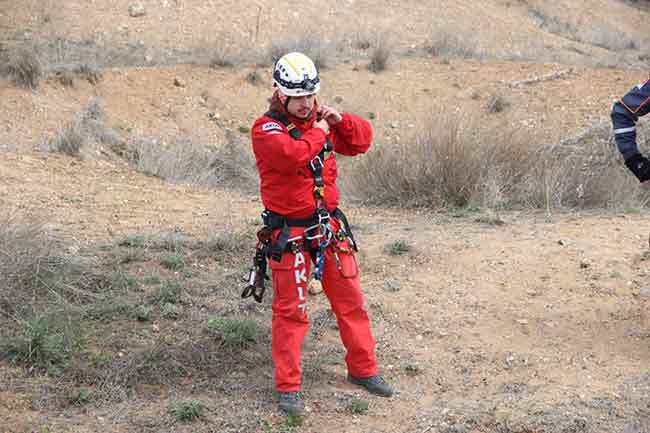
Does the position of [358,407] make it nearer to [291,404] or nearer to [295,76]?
[291,404]

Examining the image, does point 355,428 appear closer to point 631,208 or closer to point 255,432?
point 255,432

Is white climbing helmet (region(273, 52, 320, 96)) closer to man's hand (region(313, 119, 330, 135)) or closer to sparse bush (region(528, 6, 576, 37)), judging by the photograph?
man's hand (region(313, 119, 330, 135))

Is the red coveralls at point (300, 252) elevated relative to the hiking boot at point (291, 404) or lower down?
elevated

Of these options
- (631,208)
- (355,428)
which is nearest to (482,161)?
(631,208)

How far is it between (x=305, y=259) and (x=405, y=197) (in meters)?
3.92

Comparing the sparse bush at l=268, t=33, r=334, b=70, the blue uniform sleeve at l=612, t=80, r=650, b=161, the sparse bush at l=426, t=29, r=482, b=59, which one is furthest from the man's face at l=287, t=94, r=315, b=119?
the sparse bush at l=426, t=29, r=482, b=59

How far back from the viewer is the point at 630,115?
4.66m

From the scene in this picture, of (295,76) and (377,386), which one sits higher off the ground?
(295,76)

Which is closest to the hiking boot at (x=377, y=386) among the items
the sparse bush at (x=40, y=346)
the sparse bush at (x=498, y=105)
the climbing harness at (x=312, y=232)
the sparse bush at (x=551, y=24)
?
the climbing harness at (x=312, y=232)

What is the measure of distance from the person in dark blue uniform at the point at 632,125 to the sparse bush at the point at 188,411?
8.51 ft

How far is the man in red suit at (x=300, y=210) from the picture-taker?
→ 160 inches

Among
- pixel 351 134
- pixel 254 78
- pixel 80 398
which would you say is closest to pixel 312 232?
pixel 351 134

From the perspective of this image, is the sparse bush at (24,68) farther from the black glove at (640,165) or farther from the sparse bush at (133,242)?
the black glove at (640,165)

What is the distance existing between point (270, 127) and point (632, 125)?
2025 mm
